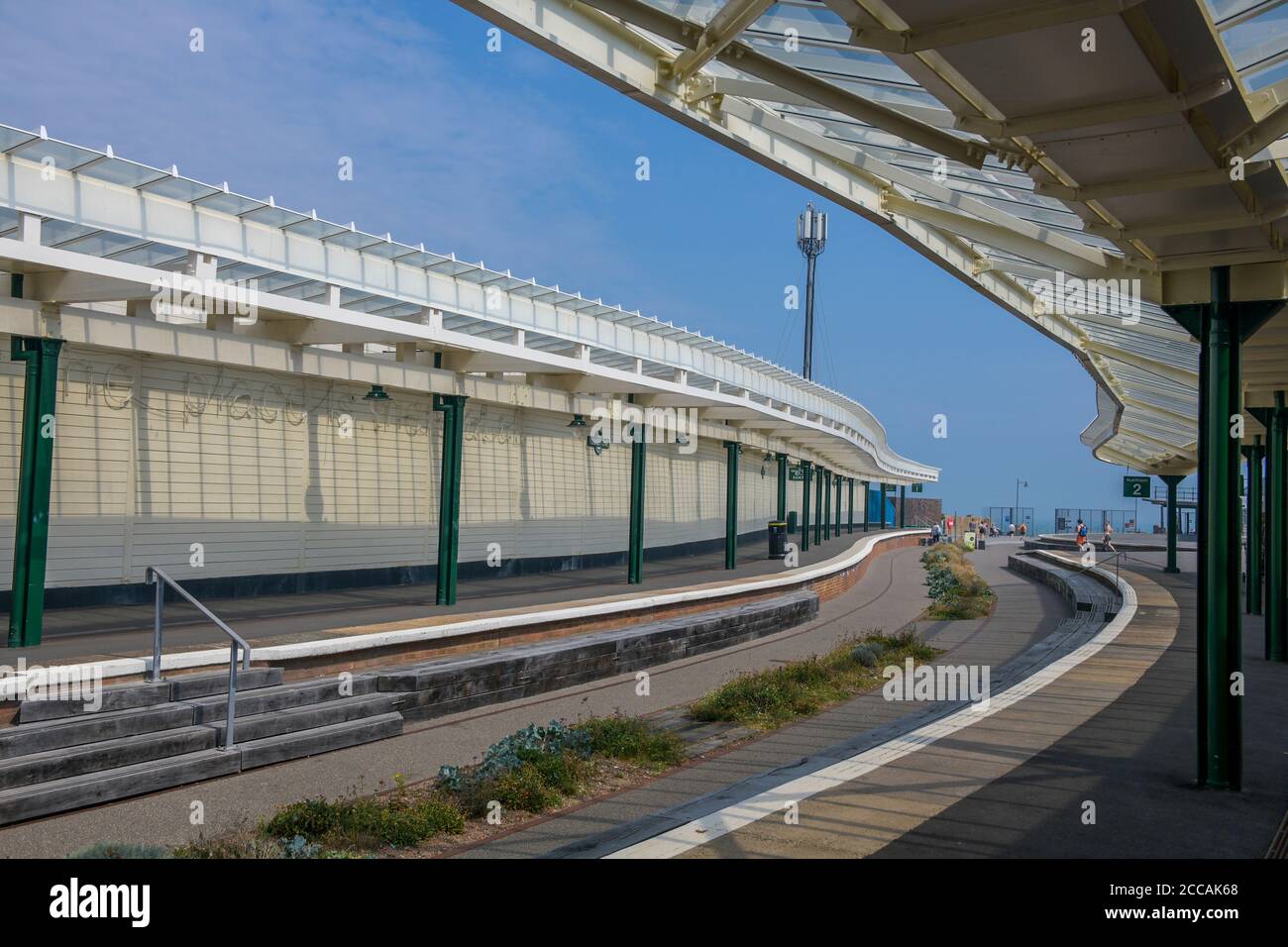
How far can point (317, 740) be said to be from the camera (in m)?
9.56

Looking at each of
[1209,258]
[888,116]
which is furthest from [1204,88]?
[1209,258]

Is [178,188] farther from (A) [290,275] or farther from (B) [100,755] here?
(B) [100,755]

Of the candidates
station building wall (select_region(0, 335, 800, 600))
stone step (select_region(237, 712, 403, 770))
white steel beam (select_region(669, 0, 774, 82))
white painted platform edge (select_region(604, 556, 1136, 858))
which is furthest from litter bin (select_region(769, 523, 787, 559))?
white steel beam (select_region(669, 0, 774, 82))

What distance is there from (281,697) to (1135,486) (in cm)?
2671

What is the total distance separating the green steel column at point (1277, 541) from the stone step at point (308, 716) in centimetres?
1127

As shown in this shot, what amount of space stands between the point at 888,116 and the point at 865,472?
62.7 metres

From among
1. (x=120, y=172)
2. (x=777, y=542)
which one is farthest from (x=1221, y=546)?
(x=777, y=542)

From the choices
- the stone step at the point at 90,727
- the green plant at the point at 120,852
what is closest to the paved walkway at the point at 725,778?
the green plant at the point at 120,852

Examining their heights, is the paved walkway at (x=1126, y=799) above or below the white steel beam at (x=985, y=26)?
below

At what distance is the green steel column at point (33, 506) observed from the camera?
34.0 ft

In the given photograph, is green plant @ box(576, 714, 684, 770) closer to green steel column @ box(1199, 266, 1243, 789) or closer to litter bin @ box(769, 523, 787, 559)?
green steel column @ box(1199, 266, 1243, 789)

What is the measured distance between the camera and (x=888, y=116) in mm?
6488

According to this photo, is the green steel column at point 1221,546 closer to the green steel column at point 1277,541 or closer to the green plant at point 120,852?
the green plant at point 120,852
